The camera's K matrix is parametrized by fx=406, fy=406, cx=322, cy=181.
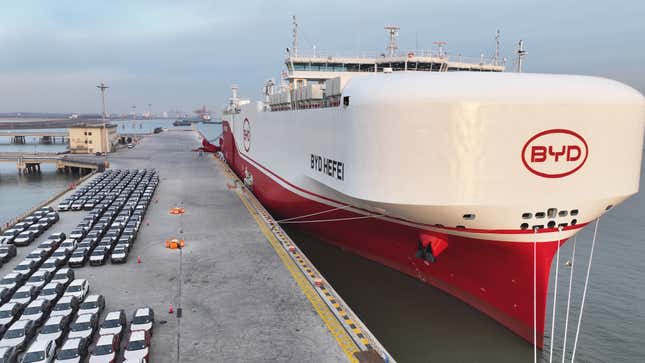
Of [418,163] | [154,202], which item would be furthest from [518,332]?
[154,202]

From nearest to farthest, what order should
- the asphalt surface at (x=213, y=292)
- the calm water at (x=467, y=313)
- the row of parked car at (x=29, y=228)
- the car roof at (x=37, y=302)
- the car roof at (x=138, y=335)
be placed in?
the car roof at (x=138, y=335) → the asphalt surface at (x=213, y=292) → the car roof at (x=37, y=302) → the calm water at (x=467, y=313) → the row of parked car at (x=29, y=228)

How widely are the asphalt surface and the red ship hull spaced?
13.9 ft

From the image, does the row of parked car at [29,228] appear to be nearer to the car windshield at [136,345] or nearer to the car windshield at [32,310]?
the car windshield at [32,310]

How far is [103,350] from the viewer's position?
39.3 ft

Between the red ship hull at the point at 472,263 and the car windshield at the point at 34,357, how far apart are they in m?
12.7

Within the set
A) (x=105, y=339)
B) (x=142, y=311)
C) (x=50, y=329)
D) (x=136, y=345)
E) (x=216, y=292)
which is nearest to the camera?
(x=136, y=345)

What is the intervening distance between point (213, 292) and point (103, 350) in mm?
5324

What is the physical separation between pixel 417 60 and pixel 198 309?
20.9 meters

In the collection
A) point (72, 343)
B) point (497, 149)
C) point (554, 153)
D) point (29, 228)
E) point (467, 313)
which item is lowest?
point (467, 313)

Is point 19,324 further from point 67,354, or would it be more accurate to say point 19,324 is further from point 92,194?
point 92,194

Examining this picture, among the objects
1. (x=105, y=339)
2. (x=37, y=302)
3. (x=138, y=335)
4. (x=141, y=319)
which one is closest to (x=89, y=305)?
(x=37, y=302)

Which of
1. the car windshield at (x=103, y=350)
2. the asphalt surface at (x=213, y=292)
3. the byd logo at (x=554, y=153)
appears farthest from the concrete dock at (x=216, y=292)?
the byd logo at (x=554, y=153)

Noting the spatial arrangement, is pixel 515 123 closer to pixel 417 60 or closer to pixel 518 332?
pixel 518 332

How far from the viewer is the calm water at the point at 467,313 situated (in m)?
15.7
